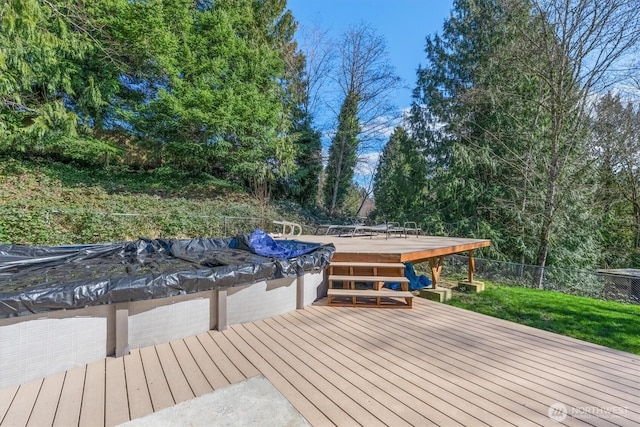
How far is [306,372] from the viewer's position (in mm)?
2078

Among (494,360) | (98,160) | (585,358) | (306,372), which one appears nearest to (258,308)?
(306,372)

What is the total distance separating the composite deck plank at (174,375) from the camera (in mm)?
1788

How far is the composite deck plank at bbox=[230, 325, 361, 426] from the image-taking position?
1.60 m

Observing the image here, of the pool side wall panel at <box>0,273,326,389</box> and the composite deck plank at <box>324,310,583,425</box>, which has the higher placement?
the pool side wall panel at <box>0,273,326,389</box>

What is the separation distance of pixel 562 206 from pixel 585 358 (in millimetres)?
6875

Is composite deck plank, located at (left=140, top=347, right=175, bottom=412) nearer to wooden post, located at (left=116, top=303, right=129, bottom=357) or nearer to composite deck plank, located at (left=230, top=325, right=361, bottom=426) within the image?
wooden post, located at (left=116, top=303, right=129, bottom=357)

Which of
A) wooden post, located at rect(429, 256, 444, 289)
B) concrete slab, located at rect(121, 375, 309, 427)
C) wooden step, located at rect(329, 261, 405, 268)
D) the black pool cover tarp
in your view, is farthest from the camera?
wooden post, located at rect(429, 256, 444, 289)

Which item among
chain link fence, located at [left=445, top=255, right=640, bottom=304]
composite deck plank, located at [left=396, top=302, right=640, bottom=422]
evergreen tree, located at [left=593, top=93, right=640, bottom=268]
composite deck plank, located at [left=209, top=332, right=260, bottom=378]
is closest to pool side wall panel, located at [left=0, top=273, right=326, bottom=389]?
composite deck plank, located at [left=209, top=332, right=260, bottom=378]

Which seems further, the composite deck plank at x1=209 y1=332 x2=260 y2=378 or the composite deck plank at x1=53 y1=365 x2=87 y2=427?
the composite deck plank at x1=209 y1=332 x2=260 y2=378

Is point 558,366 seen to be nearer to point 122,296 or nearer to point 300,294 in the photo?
point 300,294

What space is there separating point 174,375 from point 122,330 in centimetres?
65

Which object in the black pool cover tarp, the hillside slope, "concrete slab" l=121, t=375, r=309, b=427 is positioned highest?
the hillside slope

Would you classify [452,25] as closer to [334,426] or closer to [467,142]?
[467,142]

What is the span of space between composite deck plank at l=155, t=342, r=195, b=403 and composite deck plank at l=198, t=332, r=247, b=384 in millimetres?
247
